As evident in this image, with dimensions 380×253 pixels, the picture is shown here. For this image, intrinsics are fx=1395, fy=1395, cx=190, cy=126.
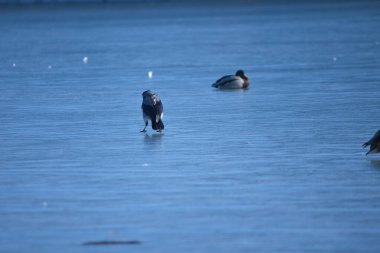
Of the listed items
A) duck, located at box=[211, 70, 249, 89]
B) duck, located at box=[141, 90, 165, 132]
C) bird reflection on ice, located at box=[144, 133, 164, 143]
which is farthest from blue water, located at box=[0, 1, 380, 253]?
duck, located at box=[211, 70, 249, 89]

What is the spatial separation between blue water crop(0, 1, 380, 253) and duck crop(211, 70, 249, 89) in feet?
1.17

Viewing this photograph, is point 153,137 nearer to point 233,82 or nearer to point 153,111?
point 153,111

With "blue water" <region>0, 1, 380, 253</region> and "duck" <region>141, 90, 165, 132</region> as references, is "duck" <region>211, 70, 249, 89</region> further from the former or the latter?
"duck" <region>141, 90, 165, 132</region>

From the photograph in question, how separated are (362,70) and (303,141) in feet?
40.4

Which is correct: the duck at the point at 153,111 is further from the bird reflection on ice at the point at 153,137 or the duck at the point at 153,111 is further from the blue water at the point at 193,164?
the blue water at the point at 193,164

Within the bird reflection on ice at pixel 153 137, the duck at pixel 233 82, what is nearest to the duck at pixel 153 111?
the bird reflection on ice at pixel 153 137

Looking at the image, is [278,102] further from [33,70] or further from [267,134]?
[33,70]

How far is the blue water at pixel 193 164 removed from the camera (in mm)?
9656

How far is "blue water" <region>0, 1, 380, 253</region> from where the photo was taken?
31.7 ft

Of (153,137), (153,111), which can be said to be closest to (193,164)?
(153,137)

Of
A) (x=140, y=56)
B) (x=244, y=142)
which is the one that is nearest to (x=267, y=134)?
(x=244, y=142)

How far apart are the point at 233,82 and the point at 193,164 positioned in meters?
10.2

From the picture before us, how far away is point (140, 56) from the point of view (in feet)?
124

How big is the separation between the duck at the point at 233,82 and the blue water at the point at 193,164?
36 centimetres
